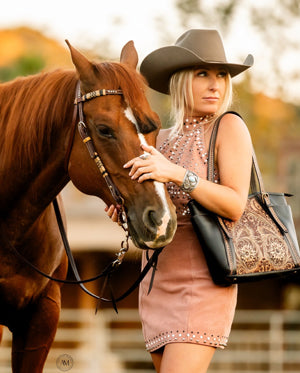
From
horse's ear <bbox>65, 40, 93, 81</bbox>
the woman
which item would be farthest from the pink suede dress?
horse's ear <bbox>65, 40, 93, 81</bbox>

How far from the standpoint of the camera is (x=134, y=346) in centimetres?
1228

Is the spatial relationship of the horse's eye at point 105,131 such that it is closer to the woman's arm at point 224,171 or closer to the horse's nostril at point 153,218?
the woman's arm at point 224,171

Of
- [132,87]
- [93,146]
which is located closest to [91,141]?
[93,146]

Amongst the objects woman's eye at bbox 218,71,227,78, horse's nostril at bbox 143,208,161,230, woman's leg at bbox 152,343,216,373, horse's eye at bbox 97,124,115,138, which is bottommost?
woman's leg at bbox 152,343,216,373

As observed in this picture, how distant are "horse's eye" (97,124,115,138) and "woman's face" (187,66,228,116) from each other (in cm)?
45

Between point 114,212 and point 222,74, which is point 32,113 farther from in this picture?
point 222,74

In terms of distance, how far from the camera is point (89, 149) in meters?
2.82

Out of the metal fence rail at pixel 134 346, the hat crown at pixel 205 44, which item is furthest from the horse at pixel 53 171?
the metal fence rail at pixel 134 346

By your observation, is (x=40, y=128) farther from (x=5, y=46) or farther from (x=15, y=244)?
(x=5, y=46)

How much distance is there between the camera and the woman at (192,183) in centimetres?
277

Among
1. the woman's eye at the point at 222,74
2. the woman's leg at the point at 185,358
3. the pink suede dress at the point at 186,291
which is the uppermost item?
the woman's eye at the point at 222,74

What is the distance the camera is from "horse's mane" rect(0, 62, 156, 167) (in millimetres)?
2910

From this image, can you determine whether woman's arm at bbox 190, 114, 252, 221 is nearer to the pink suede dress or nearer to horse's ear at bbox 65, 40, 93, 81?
the pink suede dress

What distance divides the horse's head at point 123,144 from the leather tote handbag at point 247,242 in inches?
9.9
